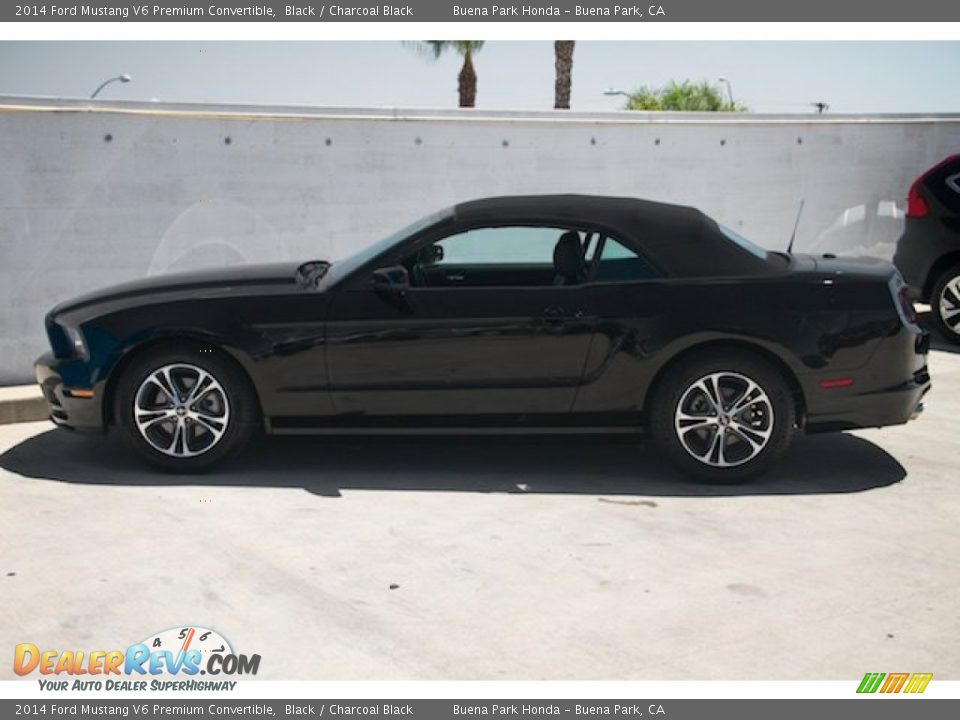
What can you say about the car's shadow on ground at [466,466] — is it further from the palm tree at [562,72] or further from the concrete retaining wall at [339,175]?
the palm tree at [562,72]

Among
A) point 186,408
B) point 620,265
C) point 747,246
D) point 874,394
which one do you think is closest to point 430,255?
point 620,265

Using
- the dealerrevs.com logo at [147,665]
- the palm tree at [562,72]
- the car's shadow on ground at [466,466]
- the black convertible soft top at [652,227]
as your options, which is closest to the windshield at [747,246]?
the black convertible soft top at [652,227]

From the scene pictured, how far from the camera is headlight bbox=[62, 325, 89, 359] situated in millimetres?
6879

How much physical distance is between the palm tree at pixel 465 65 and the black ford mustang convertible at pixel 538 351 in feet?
77.6

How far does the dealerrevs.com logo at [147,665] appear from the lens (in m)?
4.39

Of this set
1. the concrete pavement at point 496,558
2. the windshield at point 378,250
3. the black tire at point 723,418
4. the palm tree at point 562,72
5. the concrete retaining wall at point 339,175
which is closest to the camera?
the concrete pavement at point 496,558

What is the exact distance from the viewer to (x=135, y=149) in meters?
9.59

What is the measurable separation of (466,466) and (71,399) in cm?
217

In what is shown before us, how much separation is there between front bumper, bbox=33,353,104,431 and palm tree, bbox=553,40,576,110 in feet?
71.5

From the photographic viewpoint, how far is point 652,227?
6.88m

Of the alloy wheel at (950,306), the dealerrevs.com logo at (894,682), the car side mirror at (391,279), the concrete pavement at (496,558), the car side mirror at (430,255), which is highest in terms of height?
the car side mirror at (430,255)

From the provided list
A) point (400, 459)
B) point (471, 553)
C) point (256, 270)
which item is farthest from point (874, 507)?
point (256, 270)

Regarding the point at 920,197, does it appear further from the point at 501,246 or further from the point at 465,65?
the point at 465,65

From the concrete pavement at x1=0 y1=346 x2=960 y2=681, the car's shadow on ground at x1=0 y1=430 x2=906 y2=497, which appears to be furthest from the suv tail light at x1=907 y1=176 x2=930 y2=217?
the car's shadow on ground at x1=0 y1=430 x2=906 y2=497
